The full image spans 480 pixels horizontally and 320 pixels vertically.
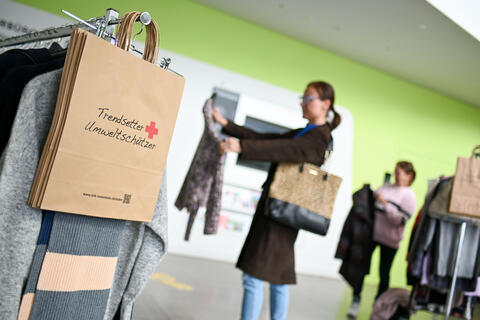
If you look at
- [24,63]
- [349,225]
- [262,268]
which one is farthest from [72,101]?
[349,225]

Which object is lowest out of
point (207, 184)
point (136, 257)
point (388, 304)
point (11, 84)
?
point (388, 304)

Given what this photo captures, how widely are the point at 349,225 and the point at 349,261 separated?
0.34 metres

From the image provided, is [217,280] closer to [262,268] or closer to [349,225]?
[349,225]

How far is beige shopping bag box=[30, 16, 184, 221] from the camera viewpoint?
912 mm

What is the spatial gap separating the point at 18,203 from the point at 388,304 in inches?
126

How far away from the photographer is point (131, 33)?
3.41 ft

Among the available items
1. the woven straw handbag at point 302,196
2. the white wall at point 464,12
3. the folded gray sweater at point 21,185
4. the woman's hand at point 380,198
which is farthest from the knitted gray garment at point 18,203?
the white wall at point 464,12

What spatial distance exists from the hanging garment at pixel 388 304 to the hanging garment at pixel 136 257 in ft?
9.04

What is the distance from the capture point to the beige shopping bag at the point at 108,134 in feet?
2.99

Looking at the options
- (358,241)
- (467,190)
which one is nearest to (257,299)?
(467,190)

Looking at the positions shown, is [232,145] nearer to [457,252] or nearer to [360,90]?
[457,252]

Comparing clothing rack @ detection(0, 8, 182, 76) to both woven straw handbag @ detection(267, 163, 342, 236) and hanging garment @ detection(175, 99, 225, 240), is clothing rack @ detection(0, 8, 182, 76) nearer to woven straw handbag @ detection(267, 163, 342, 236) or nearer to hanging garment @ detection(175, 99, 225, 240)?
woven straw handbag @ detection(267, 163, 342, 236)

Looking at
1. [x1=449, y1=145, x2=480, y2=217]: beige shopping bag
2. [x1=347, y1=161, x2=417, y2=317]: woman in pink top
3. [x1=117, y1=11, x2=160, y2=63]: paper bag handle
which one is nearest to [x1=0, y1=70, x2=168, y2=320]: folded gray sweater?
[x1=117, y1=11, x2=160, y2=63]: paper bag handle

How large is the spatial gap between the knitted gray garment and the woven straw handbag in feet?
3.81
